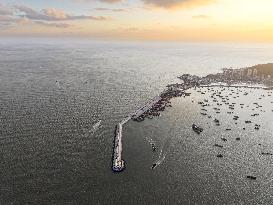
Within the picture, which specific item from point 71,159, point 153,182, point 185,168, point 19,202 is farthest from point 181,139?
point 19,202

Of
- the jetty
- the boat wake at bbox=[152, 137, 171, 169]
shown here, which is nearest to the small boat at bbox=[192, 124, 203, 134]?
the boat wake at bbox=[152, 137, 171, 169]

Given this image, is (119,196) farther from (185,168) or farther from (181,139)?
(181,139)

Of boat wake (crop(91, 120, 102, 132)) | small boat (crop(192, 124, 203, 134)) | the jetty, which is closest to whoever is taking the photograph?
the jetty

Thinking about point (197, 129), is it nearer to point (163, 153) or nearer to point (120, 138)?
point (163, 153)

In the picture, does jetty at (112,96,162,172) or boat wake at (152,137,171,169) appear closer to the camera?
jetty at (112,96,162,172)

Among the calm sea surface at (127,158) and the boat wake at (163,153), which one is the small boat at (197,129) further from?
the boat wake at (163,153)

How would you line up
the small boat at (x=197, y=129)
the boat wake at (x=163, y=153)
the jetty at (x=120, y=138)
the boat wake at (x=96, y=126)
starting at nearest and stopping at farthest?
the jetty at (x=120, y=138) → the boat wake at (x=163, y=153) → the boat wake at (x=96, y=126) → the small boat at (x=197, y=129)

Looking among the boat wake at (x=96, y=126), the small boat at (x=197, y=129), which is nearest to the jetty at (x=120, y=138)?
the boat wake at (x=96, y=126)

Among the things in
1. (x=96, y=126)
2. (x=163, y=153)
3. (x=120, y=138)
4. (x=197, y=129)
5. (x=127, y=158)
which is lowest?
(x=127, y=158)

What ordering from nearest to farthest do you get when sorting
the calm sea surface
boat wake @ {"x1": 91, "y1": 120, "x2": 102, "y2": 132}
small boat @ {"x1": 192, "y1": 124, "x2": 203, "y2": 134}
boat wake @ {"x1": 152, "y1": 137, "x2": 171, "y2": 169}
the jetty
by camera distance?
the calm sea surface
the jetty
boat wake @ {"x1": 152, "y1": 137, "x2": 171, "y2": 169}
boat wake @ {"x1": 91, "y1": 120, "x2": 102, "y2": 132}
small boat @ {"x1": 192, "y1": 124, "x2": 203, "y2": 134}

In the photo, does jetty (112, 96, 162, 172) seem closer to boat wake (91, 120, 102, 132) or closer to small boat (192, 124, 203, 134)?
boat wake (91, 120, 102, 132)

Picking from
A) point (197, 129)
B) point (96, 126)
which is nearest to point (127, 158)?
point (96, 126)

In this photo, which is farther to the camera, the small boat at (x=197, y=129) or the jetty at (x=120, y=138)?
the small boat at (x=197, y=129)
